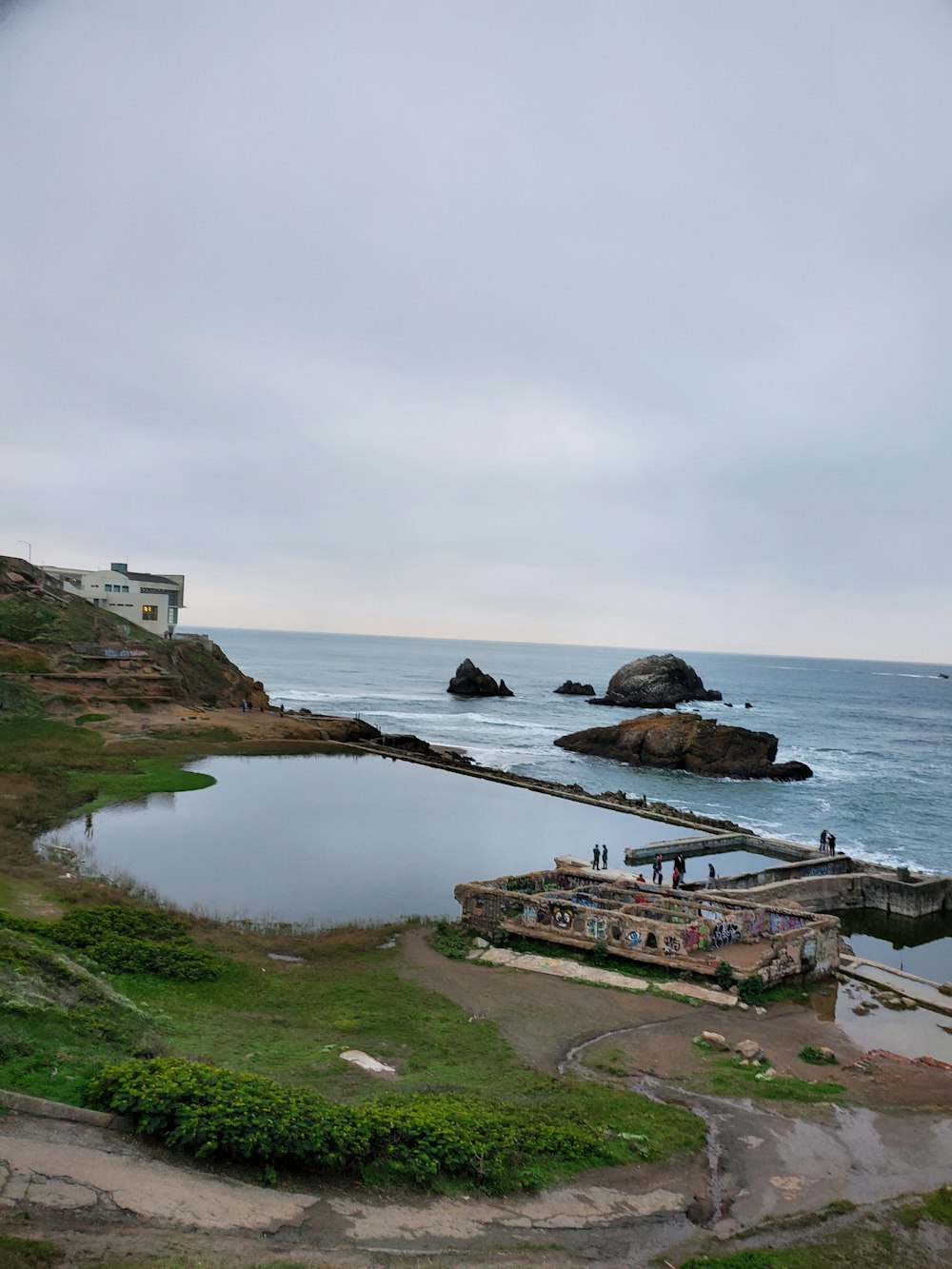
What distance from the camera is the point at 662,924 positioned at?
77.8 ft

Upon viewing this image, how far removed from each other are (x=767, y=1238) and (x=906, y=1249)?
1.84m

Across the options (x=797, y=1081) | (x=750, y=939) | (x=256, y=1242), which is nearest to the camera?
(x=256, y=1242)

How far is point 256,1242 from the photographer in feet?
28.6

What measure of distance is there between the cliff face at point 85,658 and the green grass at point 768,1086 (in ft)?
197

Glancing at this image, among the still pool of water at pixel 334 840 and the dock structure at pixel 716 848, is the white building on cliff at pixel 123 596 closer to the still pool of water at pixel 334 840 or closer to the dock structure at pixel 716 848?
the still pool of water at pixel 334 840

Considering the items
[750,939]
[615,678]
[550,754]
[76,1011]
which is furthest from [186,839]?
[615,678]

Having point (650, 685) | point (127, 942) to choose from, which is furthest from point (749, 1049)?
point (650, 685)

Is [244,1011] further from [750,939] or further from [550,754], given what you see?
[550,754]

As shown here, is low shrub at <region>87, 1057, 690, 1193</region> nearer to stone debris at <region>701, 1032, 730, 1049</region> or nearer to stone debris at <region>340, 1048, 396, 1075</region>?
stone debris at <region>340, 1048, 396, 1075</region>

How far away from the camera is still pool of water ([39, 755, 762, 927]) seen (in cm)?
2972

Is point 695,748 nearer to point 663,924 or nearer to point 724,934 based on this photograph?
point 724,934

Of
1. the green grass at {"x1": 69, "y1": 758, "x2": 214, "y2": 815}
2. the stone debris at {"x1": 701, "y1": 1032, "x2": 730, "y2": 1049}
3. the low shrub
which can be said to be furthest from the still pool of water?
the low shrub

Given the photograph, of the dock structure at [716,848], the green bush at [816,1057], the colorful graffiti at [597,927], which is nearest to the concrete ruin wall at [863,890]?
the dock structure at [716,848]

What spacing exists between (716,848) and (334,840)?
69.4 ft
